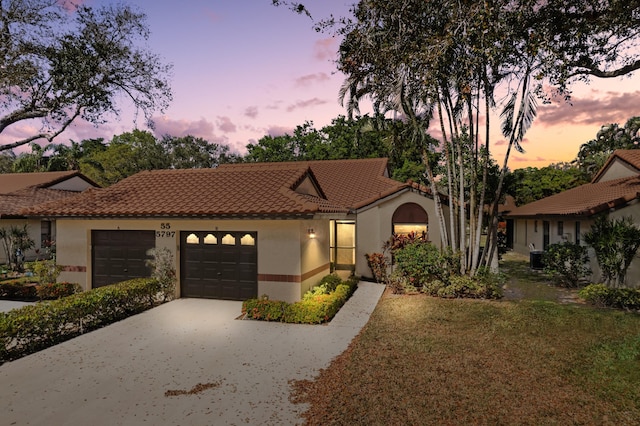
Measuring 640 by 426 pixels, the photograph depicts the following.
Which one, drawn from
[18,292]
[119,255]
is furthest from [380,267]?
[18,292]

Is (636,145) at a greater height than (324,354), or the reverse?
(636,145)

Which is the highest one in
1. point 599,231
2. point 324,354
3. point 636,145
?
point 636,145

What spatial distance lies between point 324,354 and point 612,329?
7.63m

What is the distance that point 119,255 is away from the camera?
13.7m

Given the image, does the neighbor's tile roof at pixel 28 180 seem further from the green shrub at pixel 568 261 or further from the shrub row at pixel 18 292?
the green shrub at pixel 568 261

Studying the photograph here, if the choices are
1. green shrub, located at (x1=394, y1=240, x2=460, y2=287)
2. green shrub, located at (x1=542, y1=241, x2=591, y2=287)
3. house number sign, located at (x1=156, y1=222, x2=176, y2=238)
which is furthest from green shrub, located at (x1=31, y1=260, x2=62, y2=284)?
green shrub, located at (x1=542, y1=241, x2=591, y2=287)

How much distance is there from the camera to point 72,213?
13.2 meters

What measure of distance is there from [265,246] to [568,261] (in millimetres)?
12392

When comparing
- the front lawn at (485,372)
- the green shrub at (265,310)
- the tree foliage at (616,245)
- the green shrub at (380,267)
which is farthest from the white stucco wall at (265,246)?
the tree foliage at (616,245)

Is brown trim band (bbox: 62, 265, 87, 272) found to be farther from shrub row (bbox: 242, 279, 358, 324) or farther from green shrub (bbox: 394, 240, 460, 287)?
green shrub (bbox: 394, 240, 460, 287)

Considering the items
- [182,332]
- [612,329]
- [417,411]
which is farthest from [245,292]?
[612,329]

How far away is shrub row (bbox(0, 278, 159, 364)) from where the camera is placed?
7.98 m

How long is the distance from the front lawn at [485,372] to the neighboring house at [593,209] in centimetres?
560

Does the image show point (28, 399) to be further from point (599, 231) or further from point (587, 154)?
point (587, 154)
